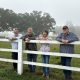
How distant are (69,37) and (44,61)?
1.47 metres

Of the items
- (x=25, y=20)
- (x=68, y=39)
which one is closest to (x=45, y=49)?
(x=68, y=39)

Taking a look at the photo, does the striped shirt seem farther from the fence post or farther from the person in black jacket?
the fence post

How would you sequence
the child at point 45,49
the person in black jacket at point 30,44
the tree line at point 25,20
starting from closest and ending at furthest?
the child at point 45,49
the person in black jacket at point 30,44
the tree line at point 25,20

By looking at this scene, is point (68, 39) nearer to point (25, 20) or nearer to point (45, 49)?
point (45, 49)

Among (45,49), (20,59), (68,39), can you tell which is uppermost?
(68,39)

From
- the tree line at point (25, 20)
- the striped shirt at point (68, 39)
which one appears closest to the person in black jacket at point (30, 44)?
the striped shirt at point (68, 39)

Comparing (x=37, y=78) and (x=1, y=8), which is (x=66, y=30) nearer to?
(x=37, y=78)

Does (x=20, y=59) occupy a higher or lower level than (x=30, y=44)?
lower

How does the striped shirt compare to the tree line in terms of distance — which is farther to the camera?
the tree line

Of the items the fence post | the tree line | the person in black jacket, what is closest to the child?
the person in black jacket

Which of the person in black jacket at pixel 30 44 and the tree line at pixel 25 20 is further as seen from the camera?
the tree line at pixel 25 20

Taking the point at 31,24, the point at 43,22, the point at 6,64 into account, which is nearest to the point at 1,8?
the point at 31,24

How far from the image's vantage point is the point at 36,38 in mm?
10750

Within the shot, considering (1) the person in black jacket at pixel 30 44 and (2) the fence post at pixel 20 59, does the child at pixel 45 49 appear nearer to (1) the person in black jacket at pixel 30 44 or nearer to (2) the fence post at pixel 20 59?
(1) the person in black jacket at pixel 30 44
